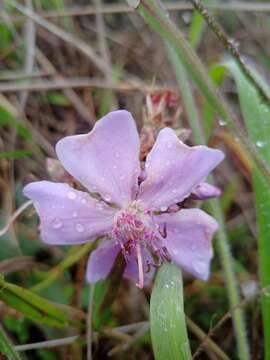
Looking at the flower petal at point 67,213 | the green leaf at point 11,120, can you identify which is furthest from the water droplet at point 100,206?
the green leaf at point 11,120

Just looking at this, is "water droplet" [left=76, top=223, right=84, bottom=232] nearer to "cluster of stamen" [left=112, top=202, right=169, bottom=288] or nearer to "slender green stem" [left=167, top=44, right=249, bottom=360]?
"cluster of stamen" [left=112, top=202, right=169, bottom=288]

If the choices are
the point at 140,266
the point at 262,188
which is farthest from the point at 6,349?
the point at 262,188

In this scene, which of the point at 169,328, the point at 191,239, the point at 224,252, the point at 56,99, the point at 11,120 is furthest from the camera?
the point at 56,99

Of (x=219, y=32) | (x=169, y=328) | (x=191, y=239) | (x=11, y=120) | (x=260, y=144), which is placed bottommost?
(x=169, y=328)

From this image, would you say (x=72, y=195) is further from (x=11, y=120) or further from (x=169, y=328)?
(x=11, y=120)

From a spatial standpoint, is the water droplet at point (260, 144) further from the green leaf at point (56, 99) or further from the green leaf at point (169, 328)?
the green leaf at point (56, 99)

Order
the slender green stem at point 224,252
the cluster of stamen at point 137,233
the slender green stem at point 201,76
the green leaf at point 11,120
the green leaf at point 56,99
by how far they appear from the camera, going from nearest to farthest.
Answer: the slender green stem at point 201,76 → the cluster of stamen at point 137,233 → the slender green stem at point 224,252 → the green leaf at point 11,120 → the green leaf at point 56,99

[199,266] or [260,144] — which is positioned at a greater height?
[260,144]
